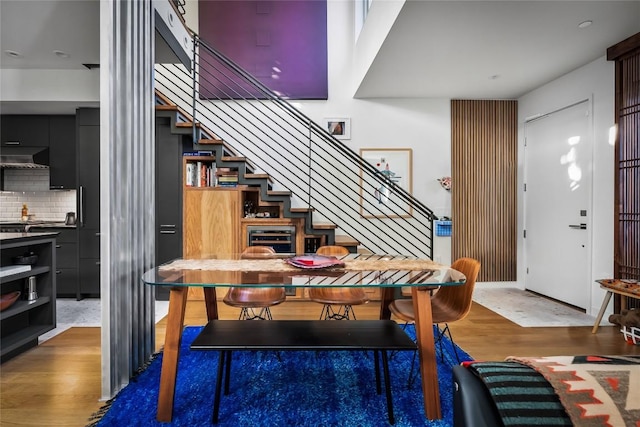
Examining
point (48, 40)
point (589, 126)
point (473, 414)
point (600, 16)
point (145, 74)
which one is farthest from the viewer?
point (589, 126)

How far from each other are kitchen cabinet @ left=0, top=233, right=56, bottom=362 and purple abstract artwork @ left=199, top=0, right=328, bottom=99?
3294 millimetres

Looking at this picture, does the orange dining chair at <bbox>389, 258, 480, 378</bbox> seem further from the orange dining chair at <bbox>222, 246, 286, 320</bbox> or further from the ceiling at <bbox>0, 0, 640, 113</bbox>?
the ceiling at <bbox>0, 0, 640, 113</bbox>

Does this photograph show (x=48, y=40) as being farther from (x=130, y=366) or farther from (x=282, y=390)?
(x=282, y=390)

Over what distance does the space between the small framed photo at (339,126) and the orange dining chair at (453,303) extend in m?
3.04

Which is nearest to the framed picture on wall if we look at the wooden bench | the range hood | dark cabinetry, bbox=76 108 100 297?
the wooden bench

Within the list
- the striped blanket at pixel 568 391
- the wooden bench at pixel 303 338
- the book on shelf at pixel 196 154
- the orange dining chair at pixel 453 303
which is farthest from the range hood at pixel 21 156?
the striped blanket at pixel 568 391

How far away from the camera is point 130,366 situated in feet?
7.55

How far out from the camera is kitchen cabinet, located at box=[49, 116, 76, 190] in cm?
461

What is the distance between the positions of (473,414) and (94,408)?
7.25ft

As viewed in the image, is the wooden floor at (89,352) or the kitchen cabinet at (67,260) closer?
the wooden floor at (89,352)

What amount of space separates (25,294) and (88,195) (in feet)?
5.70

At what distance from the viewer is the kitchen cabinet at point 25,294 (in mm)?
2627

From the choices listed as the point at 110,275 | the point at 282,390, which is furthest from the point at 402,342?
the point at 110,275

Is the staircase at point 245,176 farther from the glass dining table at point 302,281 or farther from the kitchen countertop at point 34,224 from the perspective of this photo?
the kitchen countertop at point 34,224
